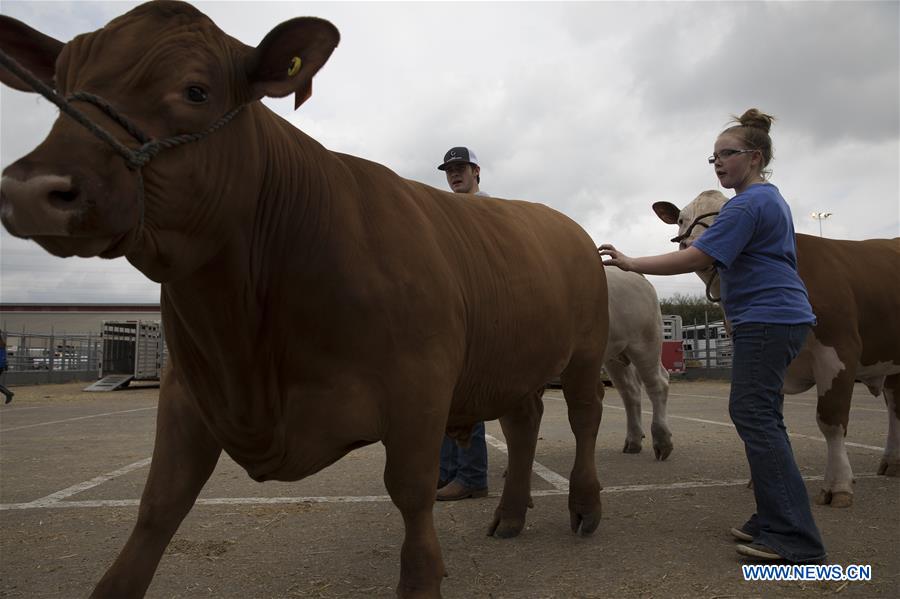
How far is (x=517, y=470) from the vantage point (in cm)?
359

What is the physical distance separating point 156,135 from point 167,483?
1.23 m

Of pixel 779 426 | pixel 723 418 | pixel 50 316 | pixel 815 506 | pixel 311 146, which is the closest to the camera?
pixel 311 146

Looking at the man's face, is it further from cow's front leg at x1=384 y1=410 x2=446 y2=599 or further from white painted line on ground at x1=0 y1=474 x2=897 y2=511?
cow's front leg at x1=384 y1=410 x2=446 y2=599

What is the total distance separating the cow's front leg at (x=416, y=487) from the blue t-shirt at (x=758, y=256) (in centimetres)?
164

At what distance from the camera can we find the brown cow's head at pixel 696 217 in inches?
158

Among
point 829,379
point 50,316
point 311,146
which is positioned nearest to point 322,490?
point 311,146

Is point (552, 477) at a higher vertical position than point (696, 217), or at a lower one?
lower

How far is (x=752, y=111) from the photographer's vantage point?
3.35 meters

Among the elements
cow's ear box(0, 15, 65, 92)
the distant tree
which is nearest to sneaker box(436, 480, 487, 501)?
cow's ear box(0, 15, 65, 92)

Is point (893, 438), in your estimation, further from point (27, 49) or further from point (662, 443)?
point (27, 49)

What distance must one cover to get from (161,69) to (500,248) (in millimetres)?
1720

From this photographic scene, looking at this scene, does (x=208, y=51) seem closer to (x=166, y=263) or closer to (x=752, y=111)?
(x=166, y=263)

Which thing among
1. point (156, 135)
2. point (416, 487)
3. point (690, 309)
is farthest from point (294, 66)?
point (690, 309)

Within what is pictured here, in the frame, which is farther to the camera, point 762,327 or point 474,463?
point 474,463
